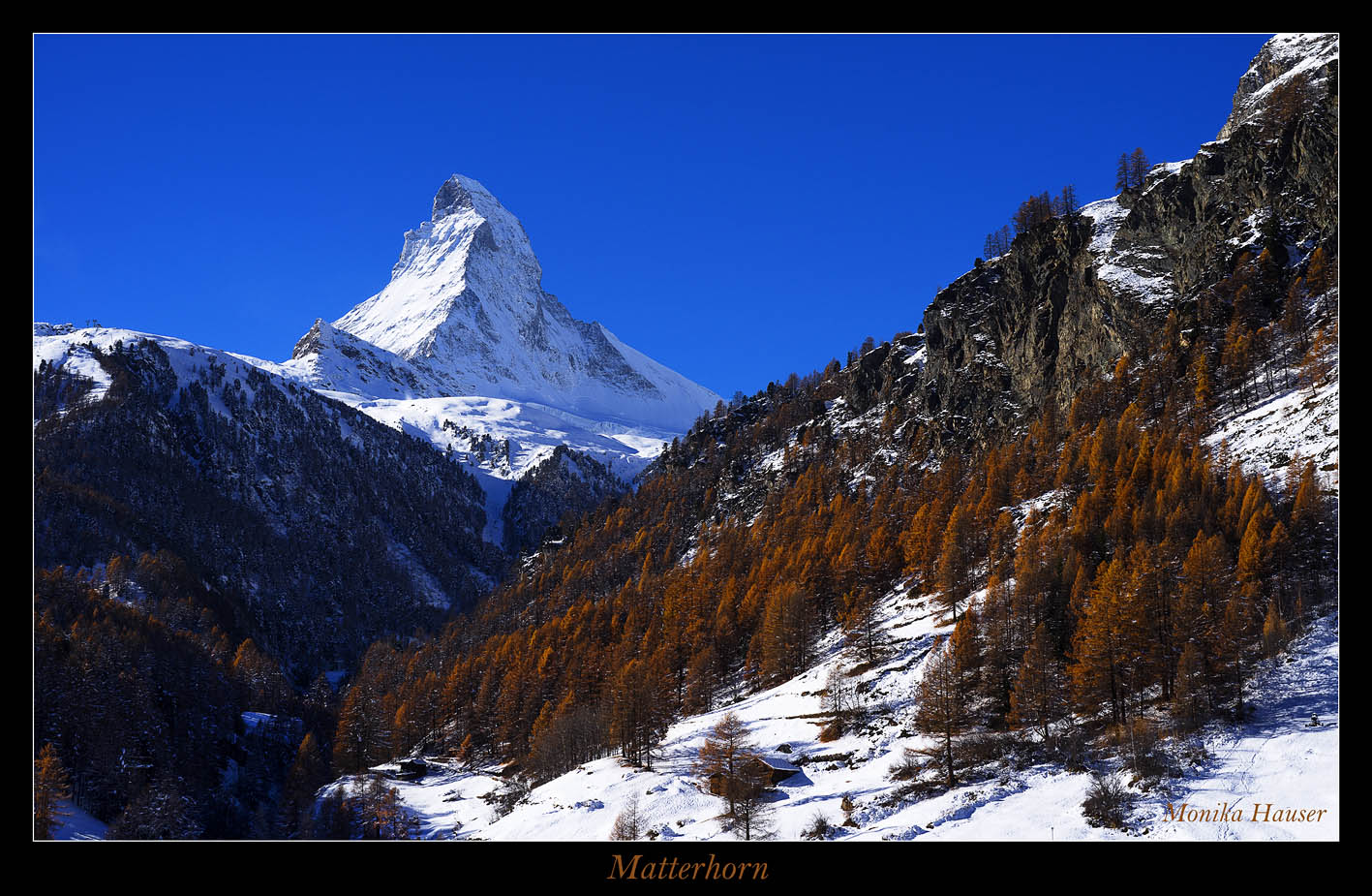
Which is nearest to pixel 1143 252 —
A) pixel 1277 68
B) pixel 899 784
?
pixel 1277 68

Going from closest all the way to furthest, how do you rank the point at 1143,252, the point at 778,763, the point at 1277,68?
the point at 778,763 < the point at 1143,252 < the point at 1277,68

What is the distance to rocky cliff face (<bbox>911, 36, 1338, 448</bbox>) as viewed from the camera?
14638 centimetres

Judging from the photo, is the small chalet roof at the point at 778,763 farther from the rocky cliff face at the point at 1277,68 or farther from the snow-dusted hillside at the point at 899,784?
the rocky cliff face at the point at 1277,68

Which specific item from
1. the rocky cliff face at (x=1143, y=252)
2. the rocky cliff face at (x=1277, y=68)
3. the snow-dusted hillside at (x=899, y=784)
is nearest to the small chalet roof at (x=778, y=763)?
the snow-dusted hillside at (x=899, y=784)

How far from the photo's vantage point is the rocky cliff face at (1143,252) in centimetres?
14638

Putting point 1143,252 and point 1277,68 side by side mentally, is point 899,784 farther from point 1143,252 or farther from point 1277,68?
point 1277,68

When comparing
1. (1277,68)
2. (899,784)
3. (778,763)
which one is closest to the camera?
(899,784)

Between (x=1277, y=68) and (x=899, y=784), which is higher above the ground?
(x=1277, y=68)

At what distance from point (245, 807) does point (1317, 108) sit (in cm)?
19013

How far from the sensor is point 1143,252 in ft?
559

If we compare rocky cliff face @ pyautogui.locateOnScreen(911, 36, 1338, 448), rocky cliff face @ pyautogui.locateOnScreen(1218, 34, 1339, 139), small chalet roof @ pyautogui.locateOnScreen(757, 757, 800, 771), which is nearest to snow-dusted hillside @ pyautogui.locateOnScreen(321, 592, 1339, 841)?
small chalet roof @ pyautogui.locateOnScreen(757, 757, 800, 771)
